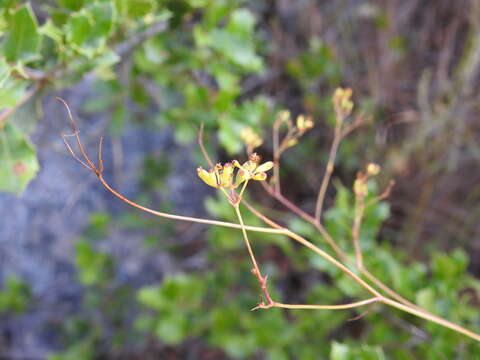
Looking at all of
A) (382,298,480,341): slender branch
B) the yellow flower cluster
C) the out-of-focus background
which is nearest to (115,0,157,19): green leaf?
the out-of-focus background

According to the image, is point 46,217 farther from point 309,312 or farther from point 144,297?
point 309,312

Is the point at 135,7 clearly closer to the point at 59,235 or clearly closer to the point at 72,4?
the point at 72,4

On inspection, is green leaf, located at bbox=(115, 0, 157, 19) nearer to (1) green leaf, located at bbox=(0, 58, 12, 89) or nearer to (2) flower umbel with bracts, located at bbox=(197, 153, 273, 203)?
(1) green leaf, located at bbox=(0, 58, 12, 89)

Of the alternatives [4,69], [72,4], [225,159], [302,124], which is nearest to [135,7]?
[72,4]

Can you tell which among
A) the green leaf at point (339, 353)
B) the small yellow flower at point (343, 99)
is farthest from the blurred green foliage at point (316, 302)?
the small yellow flower at point (343, 99)

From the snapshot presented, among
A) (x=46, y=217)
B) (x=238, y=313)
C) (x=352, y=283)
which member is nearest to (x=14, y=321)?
(x=46, y=217)

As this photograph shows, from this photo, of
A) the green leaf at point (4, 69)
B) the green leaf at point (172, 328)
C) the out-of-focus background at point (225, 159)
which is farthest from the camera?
the green leaf at point (172, 328)

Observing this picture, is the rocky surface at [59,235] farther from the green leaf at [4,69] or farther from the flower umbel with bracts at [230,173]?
the flower umbel with bracts at [230,173]
